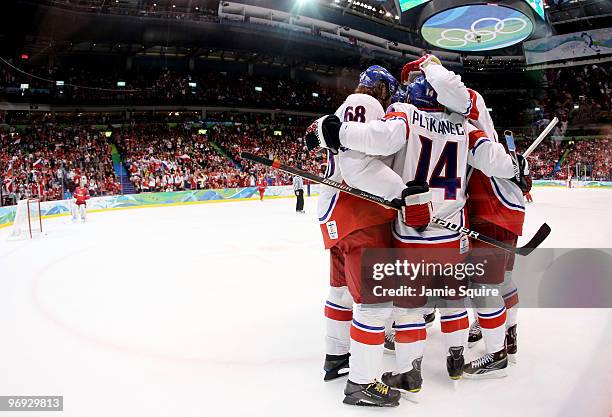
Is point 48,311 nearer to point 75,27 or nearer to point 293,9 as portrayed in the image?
point 75,27

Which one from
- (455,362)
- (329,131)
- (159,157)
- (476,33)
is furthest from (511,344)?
(159,157)

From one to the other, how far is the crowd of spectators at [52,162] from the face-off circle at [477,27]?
1121cm

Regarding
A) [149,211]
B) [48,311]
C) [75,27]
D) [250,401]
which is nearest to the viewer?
[250,401]

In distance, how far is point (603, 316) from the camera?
319 centimetres

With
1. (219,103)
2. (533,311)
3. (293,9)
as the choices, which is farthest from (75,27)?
(533,311)

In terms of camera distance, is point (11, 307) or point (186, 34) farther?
point (186, 34)

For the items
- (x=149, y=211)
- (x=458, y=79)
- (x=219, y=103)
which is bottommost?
(x=149, y=211)

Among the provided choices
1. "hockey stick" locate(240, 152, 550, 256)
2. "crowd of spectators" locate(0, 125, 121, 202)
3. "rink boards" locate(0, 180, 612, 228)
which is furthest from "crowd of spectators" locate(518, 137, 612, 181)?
"hockey stick" locate(240, 152, 550, 256)

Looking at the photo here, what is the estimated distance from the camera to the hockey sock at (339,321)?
237 cm

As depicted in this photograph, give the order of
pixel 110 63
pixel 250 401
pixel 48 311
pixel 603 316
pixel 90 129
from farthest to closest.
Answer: pixel 110 63
pixel 90 129
pixel 48 311
pixel 603 316
pixel 250 401

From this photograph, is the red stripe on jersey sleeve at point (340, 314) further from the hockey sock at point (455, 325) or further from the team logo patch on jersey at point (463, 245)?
the team logo patch on jersey at point (463, 245)

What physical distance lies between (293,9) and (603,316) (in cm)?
2097

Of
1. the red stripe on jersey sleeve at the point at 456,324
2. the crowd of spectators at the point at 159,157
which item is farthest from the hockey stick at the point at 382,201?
the crowd of spectators at the point at 159,157

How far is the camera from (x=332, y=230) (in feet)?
7.11
